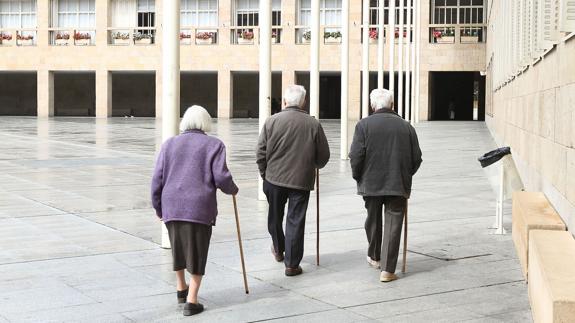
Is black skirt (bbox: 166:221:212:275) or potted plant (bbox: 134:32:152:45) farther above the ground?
potted plant (bbox: 134:32:152:45)

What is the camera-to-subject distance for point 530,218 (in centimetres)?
819

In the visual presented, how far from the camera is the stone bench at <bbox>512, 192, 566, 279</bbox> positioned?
25.6 feet

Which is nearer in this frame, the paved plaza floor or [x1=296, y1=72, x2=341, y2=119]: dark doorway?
the paved plaza floor

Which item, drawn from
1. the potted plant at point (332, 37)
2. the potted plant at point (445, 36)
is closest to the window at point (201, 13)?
the potted plant at point (332, 37)

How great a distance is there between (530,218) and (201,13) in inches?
2146

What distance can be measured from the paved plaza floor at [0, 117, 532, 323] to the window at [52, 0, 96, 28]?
1856 inches

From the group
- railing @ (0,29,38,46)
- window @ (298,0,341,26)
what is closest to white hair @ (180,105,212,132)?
window @ (298,0,341,26)

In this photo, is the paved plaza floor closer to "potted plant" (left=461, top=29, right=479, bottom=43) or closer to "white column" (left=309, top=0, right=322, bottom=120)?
"white column" (left=309, top=0, right=322, bottom=120)

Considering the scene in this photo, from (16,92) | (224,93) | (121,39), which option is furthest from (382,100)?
(16,92)

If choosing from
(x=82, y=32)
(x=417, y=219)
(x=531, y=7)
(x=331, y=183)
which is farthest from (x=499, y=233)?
(x=82, y=32)

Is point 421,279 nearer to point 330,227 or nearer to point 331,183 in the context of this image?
point 330,227

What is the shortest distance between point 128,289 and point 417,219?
5.46 m

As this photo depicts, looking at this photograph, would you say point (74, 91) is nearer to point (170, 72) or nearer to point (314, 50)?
point (314, 50)

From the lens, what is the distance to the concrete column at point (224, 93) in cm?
5944
